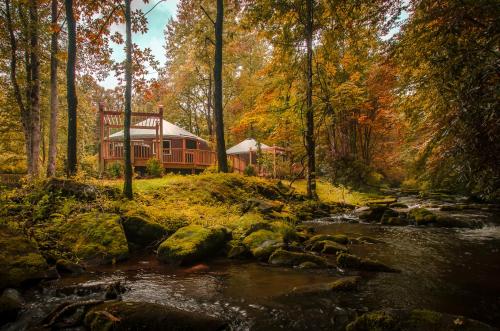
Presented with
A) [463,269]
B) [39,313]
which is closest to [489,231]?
[463,269]

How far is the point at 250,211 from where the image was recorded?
1080cm

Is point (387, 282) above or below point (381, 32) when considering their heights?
below

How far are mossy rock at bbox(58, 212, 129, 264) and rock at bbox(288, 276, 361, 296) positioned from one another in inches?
160

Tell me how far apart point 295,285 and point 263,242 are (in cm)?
237

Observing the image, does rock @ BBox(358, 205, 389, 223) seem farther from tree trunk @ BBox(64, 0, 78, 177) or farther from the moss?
tree trunk @ BBox(64, 0, 78, 177)

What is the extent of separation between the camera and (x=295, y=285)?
200 inches

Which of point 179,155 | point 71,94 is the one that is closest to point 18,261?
point 71,94

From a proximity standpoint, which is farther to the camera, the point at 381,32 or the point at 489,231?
the point at 489,231

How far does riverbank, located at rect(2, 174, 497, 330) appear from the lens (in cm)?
479

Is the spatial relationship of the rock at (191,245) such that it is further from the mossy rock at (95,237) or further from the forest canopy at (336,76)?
the forest canopy at (336,76)

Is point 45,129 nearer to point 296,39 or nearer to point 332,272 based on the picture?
point 296,39

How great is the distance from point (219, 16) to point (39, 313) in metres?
13.9

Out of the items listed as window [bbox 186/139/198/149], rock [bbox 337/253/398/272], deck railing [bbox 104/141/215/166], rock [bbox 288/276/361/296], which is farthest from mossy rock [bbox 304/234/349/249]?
window [bbox 186/139/198/149]

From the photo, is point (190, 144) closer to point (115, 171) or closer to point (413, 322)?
point (115, 171)
